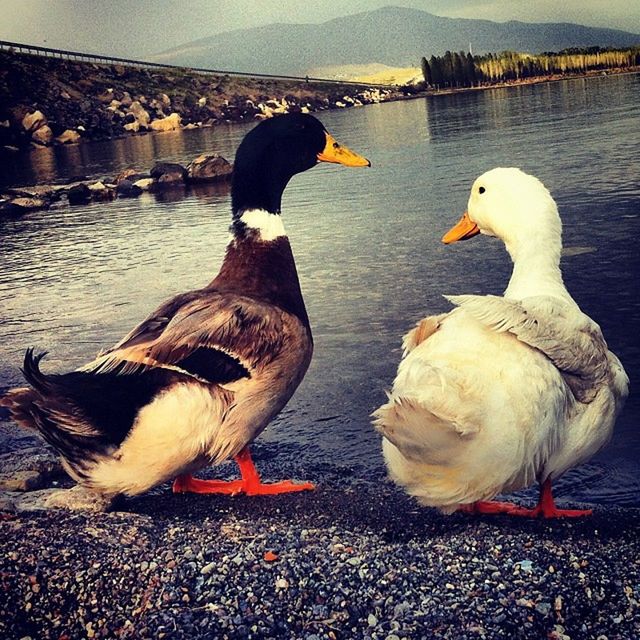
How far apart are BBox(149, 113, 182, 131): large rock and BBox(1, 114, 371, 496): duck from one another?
28251 mm

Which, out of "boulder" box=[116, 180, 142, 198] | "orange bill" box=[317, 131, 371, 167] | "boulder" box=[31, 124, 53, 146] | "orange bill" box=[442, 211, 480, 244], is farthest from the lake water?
"boulder" box=[31, 124, 53, 146]

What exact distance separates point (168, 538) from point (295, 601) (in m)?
0.61

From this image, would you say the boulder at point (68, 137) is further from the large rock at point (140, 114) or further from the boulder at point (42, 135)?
the large rock at point (140, 114)

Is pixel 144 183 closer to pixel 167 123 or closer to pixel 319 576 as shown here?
pixel 319 576

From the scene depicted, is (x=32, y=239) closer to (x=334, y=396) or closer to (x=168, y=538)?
(x=334, y=396)

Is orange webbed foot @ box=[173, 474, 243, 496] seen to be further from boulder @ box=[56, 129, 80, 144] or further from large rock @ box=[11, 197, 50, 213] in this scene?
boulder @ box=[56, 129, 80, 144]

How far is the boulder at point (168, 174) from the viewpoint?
16.3 metres

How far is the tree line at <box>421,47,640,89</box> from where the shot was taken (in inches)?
1273

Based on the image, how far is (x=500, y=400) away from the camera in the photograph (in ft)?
9.20

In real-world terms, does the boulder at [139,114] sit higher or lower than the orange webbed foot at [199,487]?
higher

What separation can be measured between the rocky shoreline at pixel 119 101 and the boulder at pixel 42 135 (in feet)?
0.10

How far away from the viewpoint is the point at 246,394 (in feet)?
10.9

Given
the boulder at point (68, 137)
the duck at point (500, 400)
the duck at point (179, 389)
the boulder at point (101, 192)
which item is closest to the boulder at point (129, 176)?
the boulder at point (101, 192)

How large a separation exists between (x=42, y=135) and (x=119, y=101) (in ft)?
12.6
